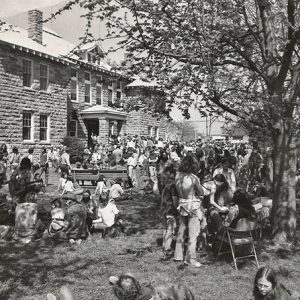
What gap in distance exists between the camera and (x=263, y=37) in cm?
855

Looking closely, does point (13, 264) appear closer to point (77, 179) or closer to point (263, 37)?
point (263, 37)

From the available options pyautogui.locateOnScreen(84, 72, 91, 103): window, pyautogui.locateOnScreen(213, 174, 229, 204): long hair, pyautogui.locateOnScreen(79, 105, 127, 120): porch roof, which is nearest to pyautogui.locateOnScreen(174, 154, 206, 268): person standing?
pyautogui.locateOnScreen(213, 174, 229, 204): long hair

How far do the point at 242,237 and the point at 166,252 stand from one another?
4.62 feet

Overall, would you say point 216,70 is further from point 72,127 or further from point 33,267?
point 72,127

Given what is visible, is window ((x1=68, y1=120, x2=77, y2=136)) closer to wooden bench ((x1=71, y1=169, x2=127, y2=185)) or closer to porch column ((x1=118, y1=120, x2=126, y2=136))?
porch column ((x1=118, y1=120, x2=126, y2=136))

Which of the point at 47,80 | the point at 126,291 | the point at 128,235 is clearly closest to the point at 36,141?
the point at 47,80

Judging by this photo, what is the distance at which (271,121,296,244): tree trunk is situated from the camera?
25.8 feet

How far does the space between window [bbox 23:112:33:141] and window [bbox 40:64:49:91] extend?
2.01m

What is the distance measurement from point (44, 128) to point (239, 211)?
2105 cm

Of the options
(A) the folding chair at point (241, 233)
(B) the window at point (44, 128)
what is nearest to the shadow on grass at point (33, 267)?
(A) the folding chair at point (241, 233)

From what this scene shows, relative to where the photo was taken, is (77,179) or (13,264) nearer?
(13,264)

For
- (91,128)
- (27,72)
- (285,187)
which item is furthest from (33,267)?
(91,128)

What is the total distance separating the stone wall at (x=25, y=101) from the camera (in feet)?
76.8

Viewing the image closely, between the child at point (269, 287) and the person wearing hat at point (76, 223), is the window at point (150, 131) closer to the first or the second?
the person wearing hat at point (76, 223)
